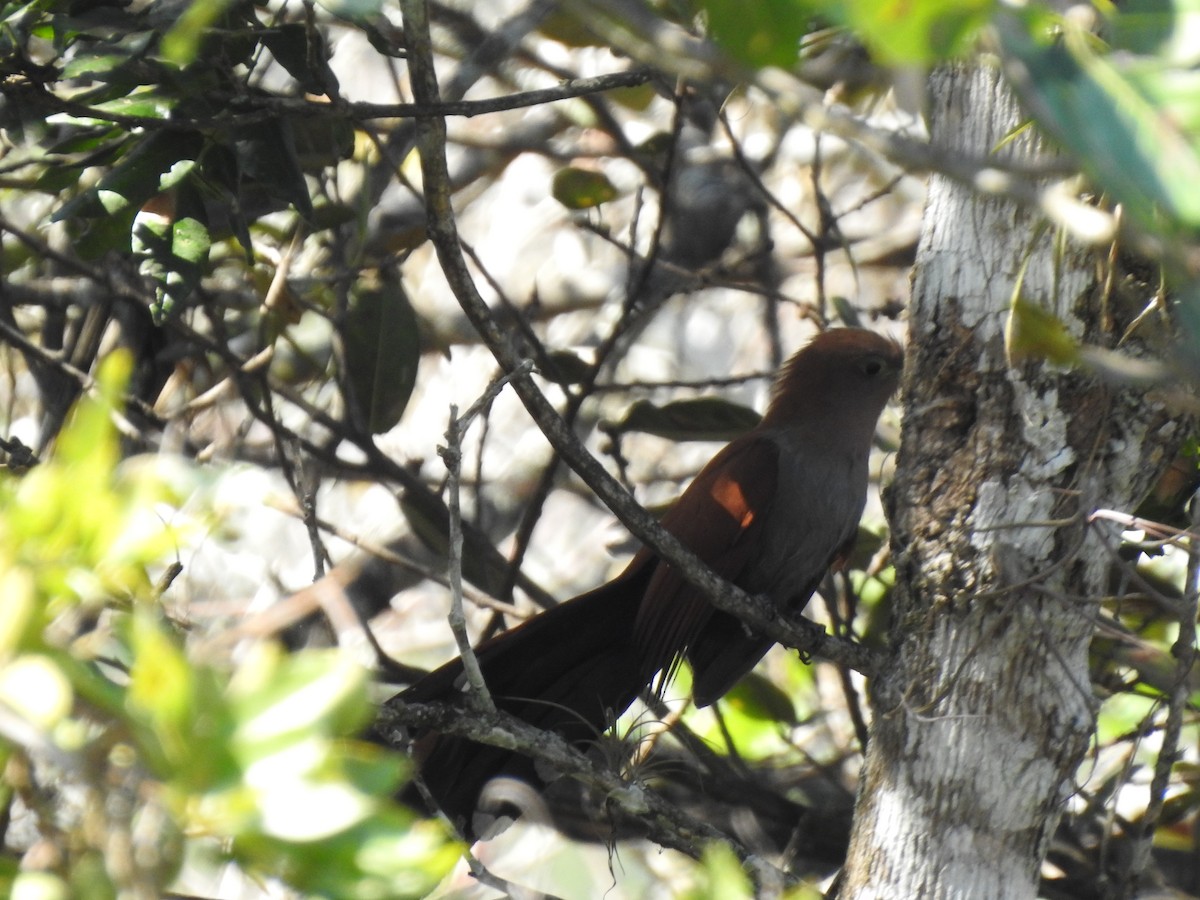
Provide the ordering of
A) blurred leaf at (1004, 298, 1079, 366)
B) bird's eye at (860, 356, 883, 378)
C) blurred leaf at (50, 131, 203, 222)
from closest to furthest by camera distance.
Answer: blurred leaf at (1004, 298, 1079, 366)
blurred leaf at (50, 131, 203, 222)
bird's eye at (860, 356, 883, 378)

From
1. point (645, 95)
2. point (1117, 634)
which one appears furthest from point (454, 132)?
point (1117, 634)

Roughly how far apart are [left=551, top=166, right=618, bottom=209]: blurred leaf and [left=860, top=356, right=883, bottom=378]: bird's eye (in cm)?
99

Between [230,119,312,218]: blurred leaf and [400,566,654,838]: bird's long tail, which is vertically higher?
[230,119,312,218]: blurred leaf

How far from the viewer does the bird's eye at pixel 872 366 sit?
12.1 ft

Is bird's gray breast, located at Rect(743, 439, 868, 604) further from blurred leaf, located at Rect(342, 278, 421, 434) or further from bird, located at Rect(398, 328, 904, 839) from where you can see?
blurred leaf, located at Rect(342, 278, 421, 434)

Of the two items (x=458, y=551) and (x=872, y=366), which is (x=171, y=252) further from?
(x=872, y=366)

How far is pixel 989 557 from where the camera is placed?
7.50 ft

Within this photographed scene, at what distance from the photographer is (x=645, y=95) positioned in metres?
4.34

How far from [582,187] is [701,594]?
1.59 m

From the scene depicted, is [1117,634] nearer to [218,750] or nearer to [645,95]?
[218,750]

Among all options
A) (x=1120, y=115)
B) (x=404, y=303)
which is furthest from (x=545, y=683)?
(x=1120, y=115)

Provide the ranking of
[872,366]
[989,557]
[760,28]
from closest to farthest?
[760,28] < [989,557] < [872,366]

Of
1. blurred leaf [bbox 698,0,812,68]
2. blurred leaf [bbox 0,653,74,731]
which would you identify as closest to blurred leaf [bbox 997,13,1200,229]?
blurred leaf [bbox 698,0,812,68]

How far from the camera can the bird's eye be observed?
3.68 m
